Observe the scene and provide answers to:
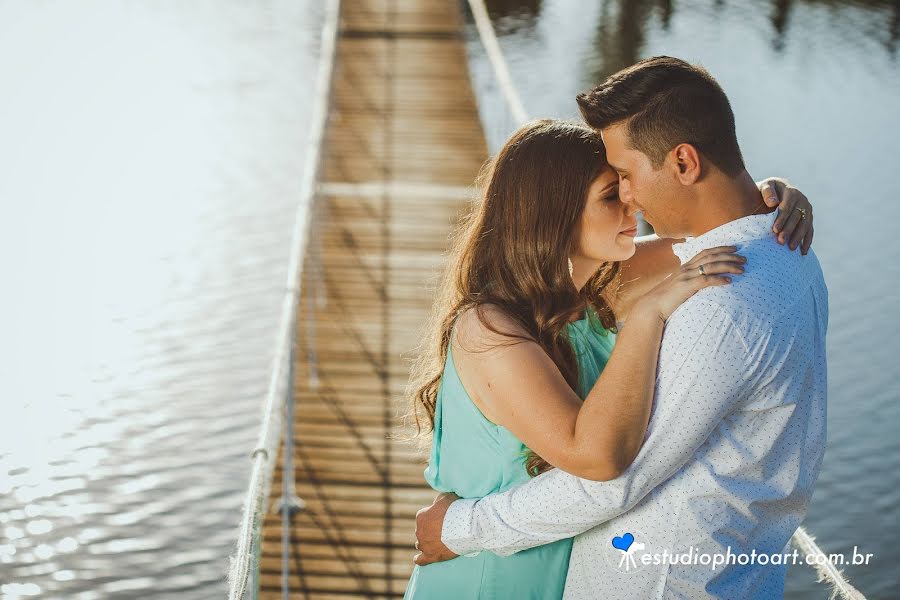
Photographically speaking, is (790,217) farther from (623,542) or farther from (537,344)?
(623,542)

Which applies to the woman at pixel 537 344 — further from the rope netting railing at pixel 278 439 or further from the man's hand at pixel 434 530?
the rope netting railing at pixel 278 439

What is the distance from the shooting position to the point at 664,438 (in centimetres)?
146

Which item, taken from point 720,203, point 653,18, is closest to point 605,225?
point 720,203

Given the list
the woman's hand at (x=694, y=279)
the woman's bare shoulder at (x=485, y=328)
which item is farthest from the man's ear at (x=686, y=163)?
the woman's bare shoulder at (x=485, y=328)

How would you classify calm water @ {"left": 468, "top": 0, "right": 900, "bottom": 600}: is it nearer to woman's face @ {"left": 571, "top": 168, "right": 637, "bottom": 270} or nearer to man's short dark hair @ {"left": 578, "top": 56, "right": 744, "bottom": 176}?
woman's face @ {"left": 571, "top": 168, "right": 637, "bottom": 270}

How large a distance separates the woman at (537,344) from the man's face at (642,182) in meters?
0.06

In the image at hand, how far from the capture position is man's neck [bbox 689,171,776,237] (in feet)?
5.05

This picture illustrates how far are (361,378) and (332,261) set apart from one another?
143 centimetres

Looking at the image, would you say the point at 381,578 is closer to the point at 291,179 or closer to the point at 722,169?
the point at 722,169

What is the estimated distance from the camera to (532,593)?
175cm

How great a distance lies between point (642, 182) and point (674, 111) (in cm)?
11

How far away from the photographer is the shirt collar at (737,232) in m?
1.51

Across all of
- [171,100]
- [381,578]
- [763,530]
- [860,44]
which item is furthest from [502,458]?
[860,44]

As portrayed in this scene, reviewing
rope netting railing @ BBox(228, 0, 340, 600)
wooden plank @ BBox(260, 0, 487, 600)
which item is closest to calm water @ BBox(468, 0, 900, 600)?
wooden plank @ BBox(260, 0, 487, 600)
